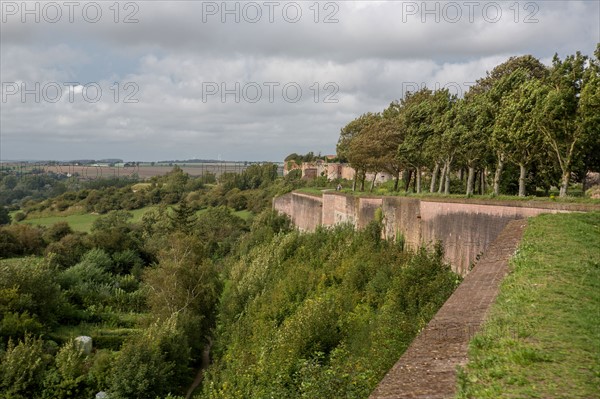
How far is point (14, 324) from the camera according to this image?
20750 millimetres

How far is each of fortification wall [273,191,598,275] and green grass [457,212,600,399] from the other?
16.4ft

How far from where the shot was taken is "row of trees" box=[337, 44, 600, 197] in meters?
14.2

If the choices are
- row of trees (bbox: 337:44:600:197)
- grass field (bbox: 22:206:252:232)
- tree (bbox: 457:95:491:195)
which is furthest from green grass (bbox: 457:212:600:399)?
grass field (bbox: 22:206:252:232)

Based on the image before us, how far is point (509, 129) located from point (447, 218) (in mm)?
3873

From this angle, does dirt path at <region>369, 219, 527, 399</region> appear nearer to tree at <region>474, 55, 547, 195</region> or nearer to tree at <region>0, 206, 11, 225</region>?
tree at <region>474, 55, 547, 195</region>

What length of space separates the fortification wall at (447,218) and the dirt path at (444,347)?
5.71 meters

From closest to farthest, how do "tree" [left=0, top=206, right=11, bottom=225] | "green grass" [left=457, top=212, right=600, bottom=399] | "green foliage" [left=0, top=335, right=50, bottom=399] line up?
1. "green grass" [left=457, top=212, right=600, bottom=399]
2. "green foliage" [left=0, top=335, right=50, bottom=399]
3. "tree" [left=0, top=206, right=11, bottom=225]

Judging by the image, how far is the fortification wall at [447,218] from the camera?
1288 cm

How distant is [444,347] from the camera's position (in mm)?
4766

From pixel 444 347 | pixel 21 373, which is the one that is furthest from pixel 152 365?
pixel 444 347

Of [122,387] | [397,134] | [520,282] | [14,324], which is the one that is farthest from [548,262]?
[14,324]

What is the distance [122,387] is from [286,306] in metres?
6.49

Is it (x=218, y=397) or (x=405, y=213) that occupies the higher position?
(x=405, y=213)

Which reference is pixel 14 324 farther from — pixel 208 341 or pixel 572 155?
pixel 572 155
